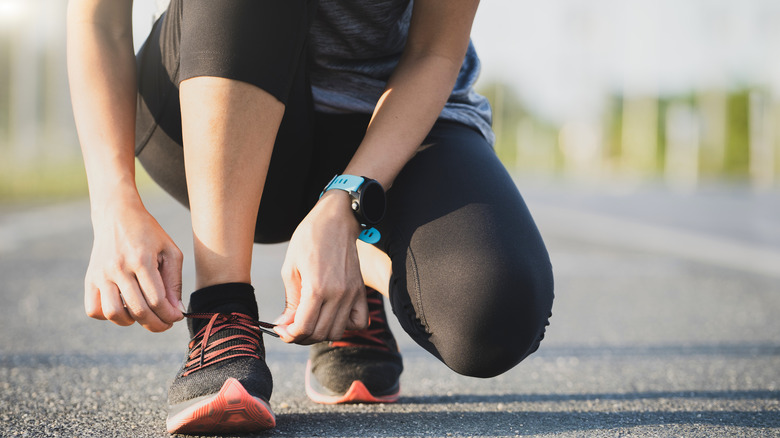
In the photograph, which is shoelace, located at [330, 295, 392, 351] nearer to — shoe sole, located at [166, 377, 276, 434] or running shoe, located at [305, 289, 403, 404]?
running shoe, located at [305, 289, 403, 404]

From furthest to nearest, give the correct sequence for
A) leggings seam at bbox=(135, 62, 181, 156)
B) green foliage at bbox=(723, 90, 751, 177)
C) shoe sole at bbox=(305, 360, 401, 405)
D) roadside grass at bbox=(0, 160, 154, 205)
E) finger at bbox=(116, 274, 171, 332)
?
green foliage at bbox=(723, 90, 751, 177)
roadside grass at bbox=(0, 160, 154, 205)
shoe sole at bbox=(305, 360, 401, 405)
leggings seam at bbox=(135, 62, 181, 156)
finger at bbox=(116, 274, 171, 332)

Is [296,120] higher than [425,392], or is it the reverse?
[296,120]

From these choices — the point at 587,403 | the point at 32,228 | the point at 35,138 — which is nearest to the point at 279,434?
the point at 587,403

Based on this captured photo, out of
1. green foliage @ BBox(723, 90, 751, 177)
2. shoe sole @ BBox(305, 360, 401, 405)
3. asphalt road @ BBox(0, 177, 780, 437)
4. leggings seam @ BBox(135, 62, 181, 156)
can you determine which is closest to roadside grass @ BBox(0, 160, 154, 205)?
asphalt road @ BBox(0, 177, 780, 437)

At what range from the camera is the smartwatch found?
123 cm

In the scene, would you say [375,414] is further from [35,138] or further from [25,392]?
[35,138]

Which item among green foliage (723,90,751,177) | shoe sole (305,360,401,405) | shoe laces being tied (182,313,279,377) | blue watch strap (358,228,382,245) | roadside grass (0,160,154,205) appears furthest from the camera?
green foliage (723,90,751,177)

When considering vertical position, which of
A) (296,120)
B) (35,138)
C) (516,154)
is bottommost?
(516,154)

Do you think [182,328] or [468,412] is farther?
[182,328]

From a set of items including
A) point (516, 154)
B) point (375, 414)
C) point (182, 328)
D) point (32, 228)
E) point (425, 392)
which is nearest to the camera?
point (375, 414)

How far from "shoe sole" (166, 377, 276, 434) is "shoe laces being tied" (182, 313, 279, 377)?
0.07m

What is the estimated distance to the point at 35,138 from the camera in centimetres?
1827

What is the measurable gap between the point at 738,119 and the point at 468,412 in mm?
45727

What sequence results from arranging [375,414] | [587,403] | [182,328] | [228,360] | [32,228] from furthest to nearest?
1. [32,228]
2. [182,328]
3. [587,403]
4. [375,414]
5. [228,360]
